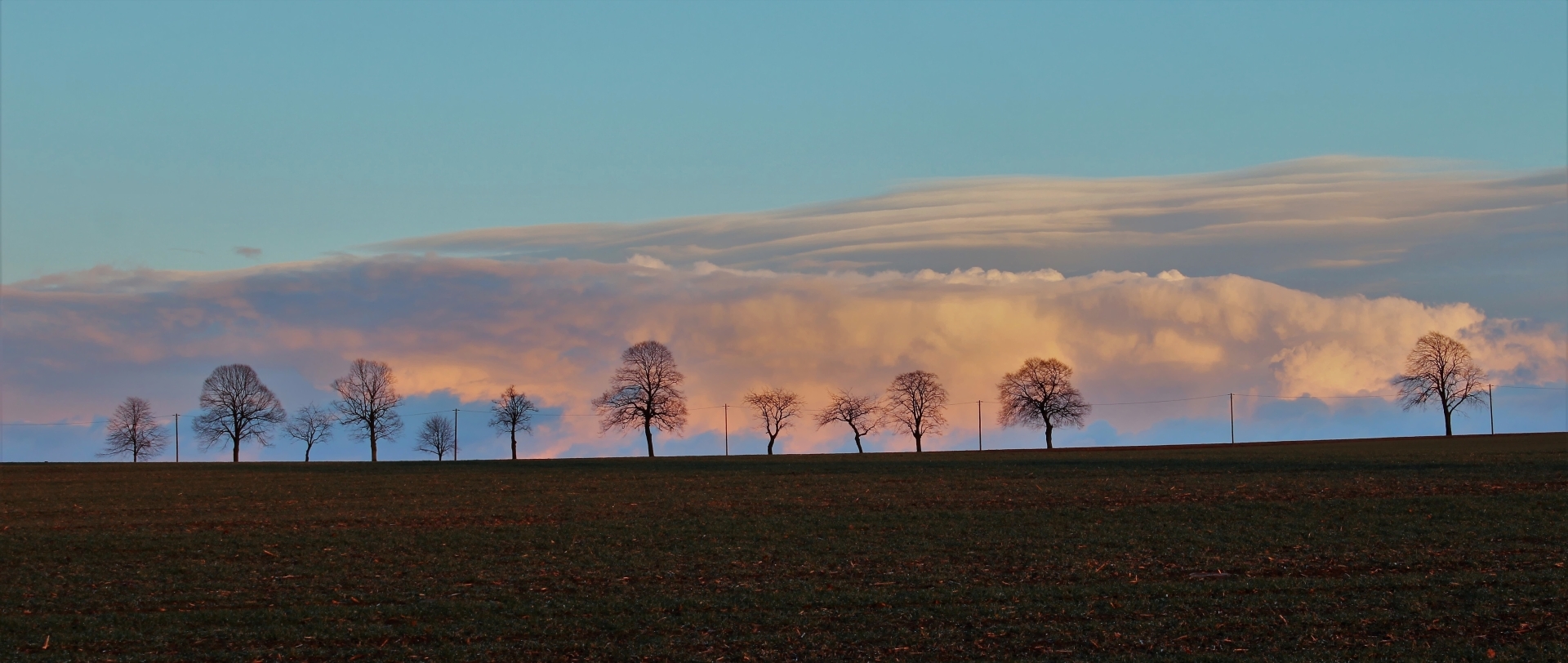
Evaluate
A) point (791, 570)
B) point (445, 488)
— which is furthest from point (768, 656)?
point (445, 488)

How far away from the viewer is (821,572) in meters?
23.4

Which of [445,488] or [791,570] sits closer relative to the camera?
[791,570]

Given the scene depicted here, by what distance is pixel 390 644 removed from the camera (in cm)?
1747

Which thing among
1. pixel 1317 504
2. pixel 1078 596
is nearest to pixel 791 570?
pixel 1078 596

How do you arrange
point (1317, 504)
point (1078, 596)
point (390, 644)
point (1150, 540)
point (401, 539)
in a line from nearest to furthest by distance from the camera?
point (390, 644), point (1078, 596), point (1150, 540), point (401, 539), point (1317, 504)

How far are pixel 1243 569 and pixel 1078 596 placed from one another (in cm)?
463

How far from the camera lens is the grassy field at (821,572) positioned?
1702cm

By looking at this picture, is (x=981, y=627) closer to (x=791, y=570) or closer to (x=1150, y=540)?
(x=791, y=570)

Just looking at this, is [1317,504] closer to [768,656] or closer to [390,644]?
[768,656]

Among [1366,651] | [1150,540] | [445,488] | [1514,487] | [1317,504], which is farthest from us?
[445,488]

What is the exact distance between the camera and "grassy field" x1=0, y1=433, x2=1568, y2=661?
17.0 meters

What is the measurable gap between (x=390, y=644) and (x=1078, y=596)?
10786 mm

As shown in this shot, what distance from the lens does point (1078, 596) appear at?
20000mm

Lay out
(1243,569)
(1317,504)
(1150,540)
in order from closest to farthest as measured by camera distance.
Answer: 1. (1243,569)
2. (1150,540)
3. (1317,504)
